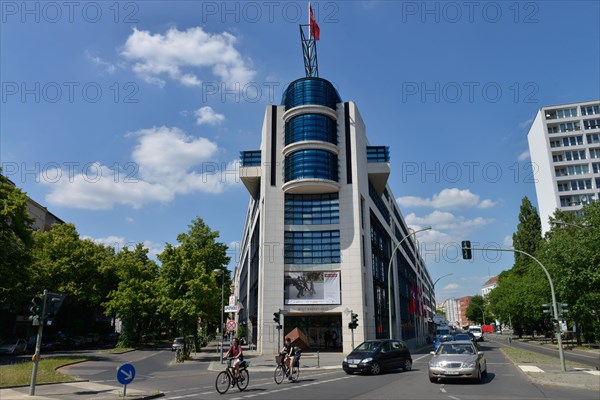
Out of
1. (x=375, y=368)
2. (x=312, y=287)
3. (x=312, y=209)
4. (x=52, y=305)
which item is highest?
(x=312, y=209)

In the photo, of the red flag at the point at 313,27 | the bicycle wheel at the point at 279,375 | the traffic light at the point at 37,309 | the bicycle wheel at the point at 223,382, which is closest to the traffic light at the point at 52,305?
the traffic light at the point at 37,309

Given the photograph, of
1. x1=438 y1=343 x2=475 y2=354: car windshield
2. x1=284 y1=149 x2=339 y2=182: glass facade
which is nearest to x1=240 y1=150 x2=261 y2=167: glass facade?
x1=284 y1=149 x2=339 y2=182: glass facade

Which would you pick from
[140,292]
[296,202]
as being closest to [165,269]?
[140,292]

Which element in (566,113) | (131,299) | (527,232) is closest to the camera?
(131,299)

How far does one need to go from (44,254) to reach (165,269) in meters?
18.1

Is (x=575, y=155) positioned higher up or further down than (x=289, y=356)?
higher up

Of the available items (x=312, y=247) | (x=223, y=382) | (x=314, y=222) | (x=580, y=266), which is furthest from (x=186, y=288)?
(x=580, y=266)

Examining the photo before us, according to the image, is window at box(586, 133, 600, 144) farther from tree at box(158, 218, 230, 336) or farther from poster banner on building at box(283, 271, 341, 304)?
tree at box(158, 218, 230, 336)

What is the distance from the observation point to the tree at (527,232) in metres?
72.5

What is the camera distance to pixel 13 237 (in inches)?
1160

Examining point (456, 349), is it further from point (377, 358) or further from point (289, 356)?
point (289, 356)

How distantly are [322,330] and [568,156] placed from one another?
208ft

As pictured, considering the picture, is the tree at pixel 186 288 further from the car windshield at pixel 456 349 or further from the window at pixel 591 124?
the window at pixel 591 124

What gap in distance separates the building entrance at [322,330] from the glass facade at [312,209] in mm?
9268
